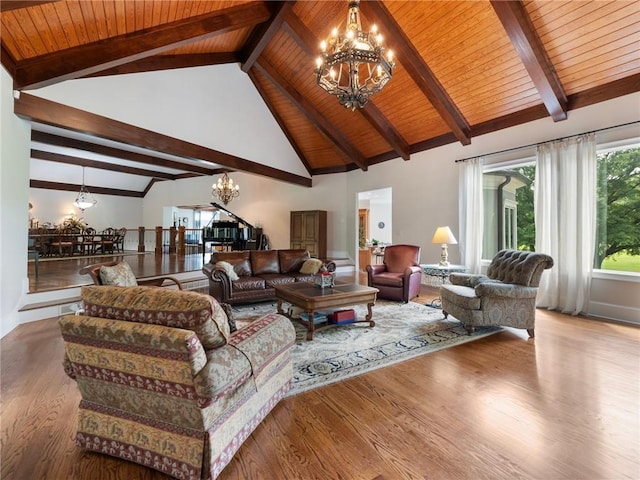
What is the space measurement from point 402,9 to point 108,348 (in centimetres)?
529

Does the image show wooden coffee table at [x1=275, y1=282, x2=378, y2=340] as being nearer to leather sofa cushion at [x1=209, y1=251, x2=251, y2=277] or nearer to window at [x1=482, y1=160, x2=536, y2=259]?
leather sofa cushion at [x1=209, y1=251, x2=251, y2=277]

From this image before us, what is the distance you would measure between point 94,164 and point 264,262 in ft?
29.8

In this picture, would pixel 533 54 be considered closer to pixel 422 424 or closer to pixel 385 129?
pixel 385 129

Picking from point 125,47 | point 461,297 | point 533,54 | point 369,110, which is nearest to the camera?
point 461,297

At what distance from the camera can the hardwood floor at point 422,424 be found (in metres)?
1.52

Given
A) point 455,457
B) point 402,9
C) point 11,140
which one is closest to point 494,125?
point 402,9

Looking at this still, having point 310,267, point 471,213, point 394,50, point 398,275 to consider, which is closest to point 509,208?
point 471,213

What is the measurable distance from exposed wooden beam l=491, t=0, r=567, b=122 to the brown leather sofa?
4.45 m

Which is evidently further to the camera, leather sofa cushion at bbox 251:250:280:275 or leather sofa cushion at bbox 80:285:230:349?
leather sofa cushion at bbox 251:250:280:275

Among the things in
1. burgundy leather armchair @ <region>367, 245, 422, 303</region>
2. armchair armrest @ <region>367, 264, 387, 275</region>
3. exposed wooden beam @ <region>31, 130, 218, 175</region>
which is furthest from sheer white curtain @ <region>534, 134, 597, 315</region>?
exposed wooden beam @ <region>31, 130, 218, 175</region>

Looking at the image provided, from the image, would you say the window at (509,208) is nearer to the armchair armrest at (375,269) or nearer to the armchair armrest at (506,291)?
the armchair armrest at (375,269)

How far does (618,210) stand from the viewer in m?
4.21

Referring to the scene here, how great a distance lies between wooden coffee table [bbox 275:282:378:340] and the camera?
332 centimetres

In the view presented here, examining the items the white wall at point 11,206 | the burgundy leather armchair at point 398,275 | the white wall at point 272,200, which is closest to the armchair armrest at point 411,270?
the burgundy leather armchair at point 398,275
